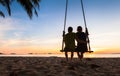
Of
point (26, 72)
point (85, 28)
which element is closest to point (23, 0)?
point (85, 28)

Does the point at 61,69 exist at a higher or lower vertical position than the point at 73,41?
lower

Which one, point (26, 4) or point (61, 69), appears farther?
point (26, 4)

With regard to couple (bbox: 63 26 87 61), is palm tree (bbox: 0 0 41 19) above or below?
above

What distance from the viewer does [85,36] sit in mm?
10602

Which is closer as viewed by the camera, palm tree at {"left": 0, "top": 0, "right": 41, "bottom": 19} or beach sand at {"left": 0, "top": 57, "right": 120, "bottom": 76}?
beach sand at {"left": 0, "top": 57, "right": 120, "bottom": 76}

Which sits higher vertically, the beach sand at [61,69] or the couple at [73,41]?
the couple at [73,41]

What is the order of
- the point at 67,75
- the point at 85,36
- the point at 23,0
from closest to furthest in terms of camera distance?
1. the point at 67,75
2. the point at 85,36
3. the point at 23,0

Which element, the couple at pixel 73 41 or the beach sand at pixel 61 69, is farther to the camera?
the couple at pixel 73 41

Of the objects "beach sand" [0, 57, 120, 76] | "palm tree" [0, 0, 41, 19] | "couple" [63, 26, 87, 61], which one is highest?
"palm tree" [0, 0, 41, 19]

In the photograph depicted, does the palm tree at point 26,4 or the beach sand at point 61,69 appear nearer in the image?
the beach sand at point 61,69

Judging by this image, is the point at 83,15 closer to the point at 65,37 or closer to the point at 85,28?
the point at 85,28

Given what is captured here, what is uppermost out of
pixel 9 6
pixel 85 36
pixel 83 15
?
pixel 9 6

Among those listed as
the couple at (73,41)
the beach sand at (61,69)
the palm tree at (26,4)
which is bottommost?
the beach sand at (61,69)

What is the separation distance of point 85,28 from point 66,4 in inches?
51.4
